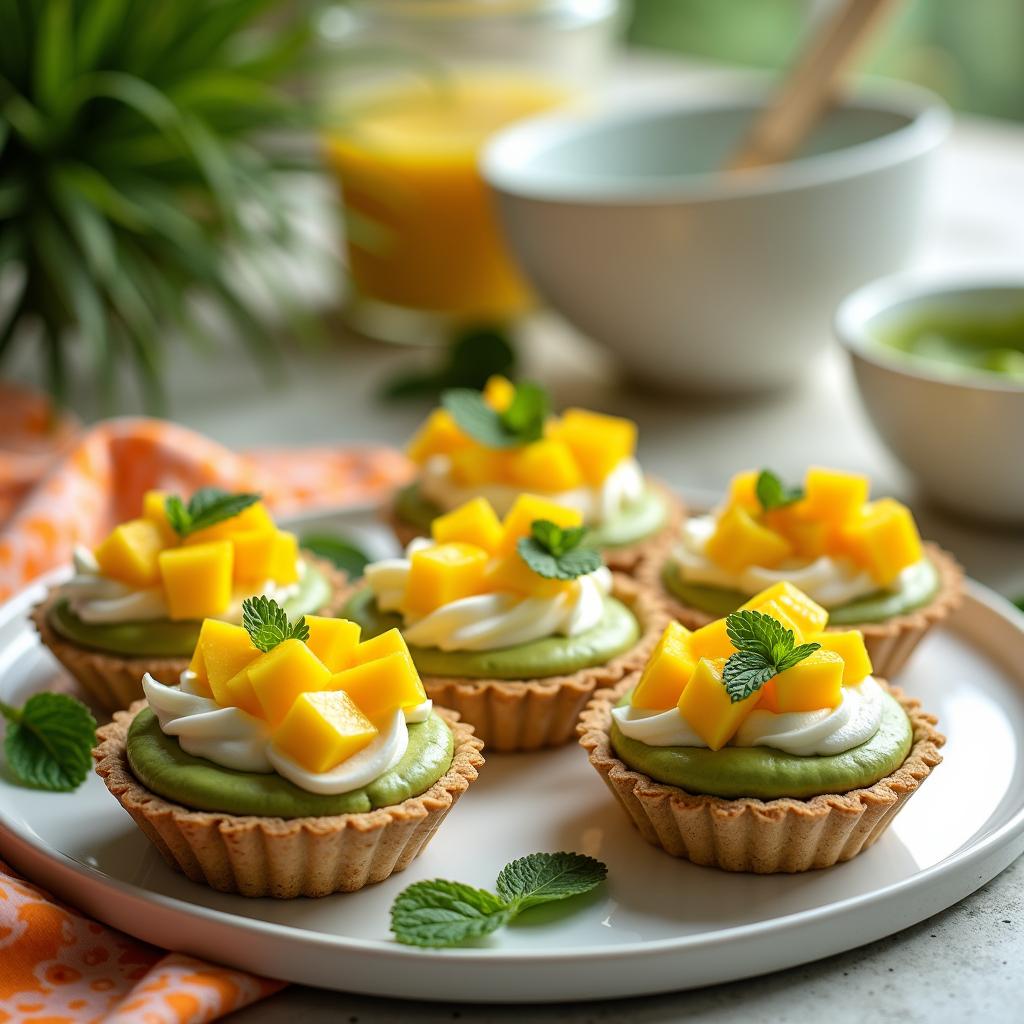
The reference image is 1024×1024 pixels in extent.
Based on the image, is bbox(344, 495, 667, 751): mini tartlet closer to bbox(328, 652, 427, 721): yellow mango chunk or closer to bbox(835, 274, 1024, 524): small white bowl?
bbox(328, 652, 427, 721): yellow mango chunk

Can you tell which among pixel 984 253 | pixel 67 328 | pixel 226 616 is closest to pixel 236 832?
pixel 226 616

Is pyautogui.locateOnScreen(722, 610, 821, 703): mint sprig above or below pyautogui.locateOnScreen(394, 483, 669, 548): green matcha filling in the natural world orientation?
above

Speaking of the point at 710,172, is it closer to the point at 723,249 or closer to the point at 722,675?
the point at 723,249

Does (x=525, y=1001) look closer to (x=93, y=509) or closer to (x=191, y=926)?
(x=191, y=926)

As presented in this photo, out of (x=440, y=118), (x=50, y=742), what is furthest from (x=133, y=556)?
(x=440, y=118)

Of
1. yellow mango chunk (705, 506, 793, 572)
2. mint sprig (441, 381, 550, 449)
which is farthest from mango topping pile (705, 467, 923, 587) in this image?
mint sprig (441, 381, 550, 449)

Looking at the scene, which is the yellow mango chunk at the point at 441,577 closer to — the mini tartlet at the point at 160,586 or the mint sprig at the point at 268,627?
the mini tartlet at the point at 160,586
